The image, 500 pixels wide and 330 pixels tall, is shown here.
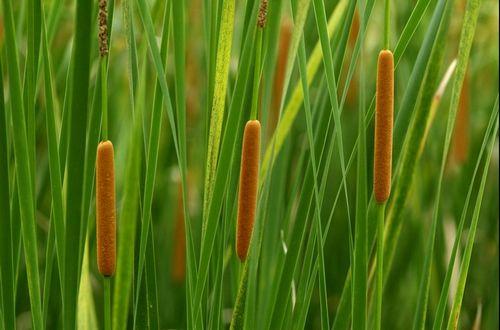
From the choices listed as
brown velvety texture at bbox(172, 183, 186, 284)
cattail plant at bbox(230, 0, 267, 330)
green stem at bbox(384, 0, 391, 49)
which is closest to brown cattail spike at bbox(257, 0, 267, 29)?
cattail plant at bbox(230, 0, 267, 330)

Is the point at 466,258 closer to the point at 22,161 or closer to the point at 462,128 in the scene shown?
the point at 22,161

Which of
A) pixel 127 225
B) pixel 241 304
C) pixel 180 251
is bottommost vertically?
pixel 180 251

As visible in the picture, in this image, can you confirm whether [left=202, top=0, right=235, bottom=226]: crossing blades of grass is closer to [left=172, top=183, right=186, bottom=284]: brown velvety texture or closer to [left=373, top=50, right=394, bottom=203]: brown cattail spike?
[left=373, top=50, right=394, bottom=203]: brown cattail spike

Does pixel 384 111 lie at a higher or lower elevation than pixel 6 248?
higher

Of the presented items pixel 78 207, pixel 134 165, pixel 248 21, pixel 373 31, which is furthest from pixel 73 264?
pixel 373 31

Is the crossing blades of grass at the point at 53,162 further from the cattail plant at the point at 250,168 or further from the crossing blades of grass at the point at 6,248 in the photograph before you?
the cattail plant at the point at 250,168

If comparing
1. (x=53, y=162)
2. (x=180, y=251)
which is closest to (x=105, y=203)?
(x=53, y=162)

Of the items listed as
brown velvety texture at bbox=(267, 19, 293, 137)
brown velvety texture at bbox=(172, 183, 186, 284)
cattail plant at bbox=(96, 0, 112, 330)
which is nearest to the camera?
cattail plant at bbox=(96, 0, 112, 330)
